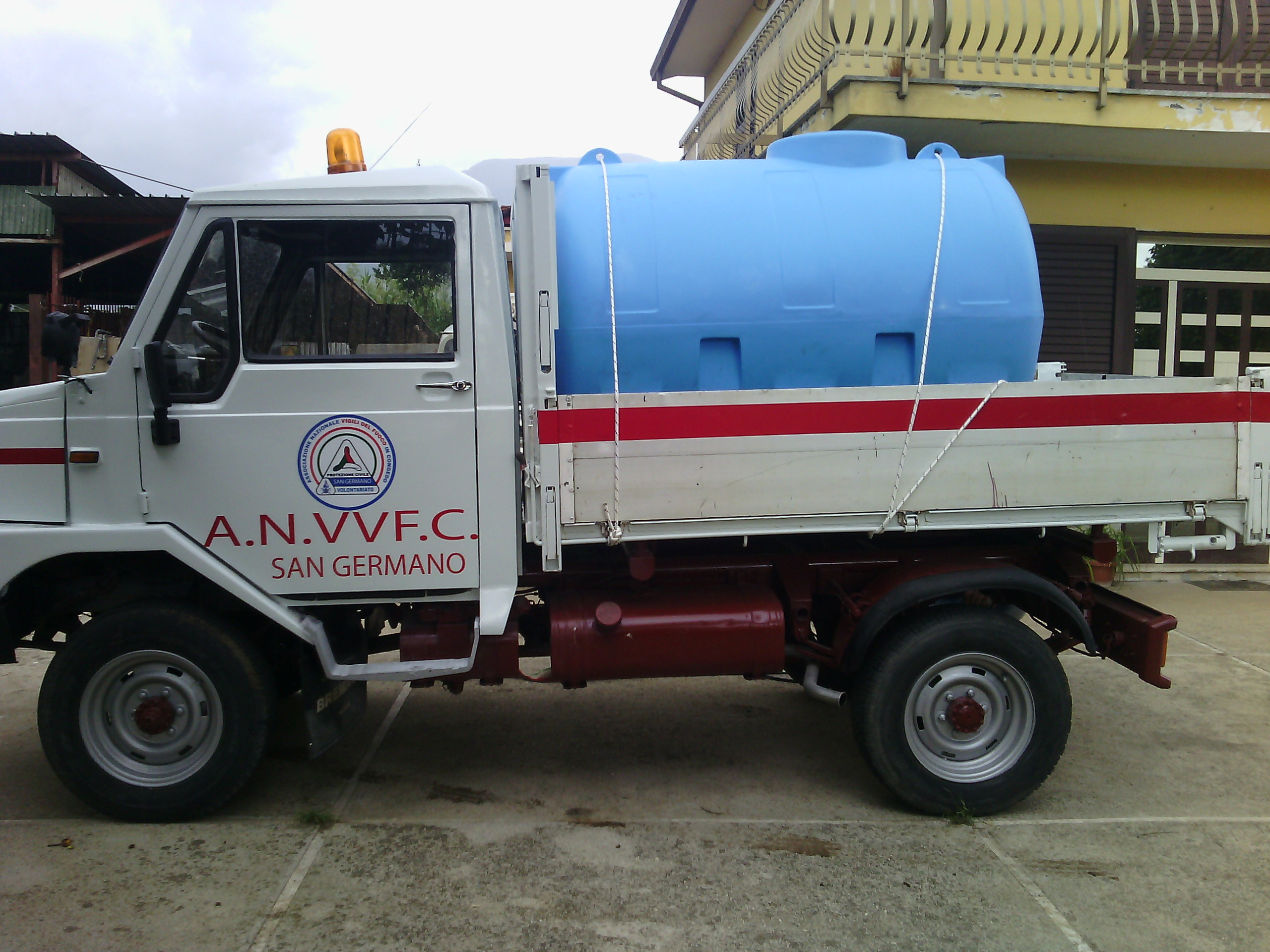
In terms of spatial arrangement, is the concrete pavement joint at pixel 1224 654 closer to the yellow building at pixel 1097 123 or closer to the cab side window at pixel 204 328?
the yellow building at pixel 1097 123

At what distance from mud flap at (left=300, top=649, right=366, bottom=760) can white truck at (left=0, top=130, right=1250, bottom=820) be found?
14 mm

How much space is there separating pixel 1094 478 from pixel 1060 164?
17.2ft

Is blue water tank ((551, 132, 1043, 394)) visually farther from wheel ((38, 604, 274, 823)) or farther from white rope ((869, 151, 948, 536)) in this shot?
wheel ((38, 604, 274, 823))

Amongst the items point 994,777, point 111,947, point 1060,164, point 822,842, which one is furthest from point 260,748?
point 1060,164

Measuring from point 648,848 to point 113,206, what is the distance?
8.79m

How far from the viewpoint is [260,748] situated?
344 centimetres

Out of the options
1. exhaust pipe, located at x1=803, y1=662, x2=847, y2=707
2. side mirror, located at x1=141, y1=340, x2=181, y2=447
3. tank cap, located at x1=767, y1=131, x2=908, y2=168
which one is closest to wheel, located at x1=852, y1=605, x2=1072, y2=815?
exhaust pipe, located at x1=803, y1=662, x2=847, y2=707

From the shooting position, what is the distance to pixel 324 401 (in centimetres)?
328

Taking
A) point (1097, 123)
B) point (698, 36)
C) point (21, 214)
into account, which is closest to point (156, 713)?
point (1097, 123)

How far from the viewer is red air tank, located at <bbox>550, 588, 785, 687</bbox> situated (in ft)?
11.5

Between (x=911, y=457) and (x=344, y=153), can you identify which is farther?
(x=344, y=153)

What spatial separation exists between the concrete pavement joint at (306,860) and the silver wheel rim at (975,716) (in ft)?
7.70

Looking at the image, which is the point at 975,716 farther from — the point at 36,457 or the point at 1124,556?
the point at 1124,556

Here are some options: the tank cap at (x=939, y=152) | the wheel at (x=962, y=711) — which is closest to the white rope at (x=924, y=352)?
the tank cap at (x=939, y=152)
